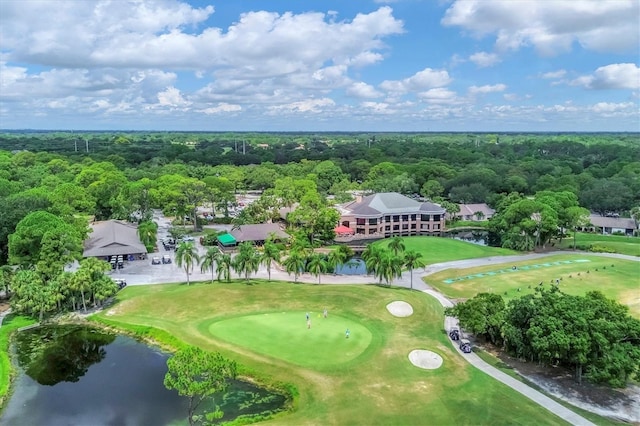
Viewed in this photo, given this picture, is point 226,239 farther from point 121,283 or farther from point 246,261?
point 246,261

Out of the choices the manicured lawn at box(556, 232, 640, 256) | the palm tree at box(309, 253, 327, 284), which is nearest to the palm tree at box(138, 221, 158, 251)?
the palm tree at box(309, 253, 327, 284)

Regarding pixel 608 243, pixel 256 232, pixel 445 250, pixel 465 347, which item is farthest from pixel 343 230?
pixel 465 347

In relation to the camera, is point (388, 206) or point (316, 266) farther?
point (388, 206)

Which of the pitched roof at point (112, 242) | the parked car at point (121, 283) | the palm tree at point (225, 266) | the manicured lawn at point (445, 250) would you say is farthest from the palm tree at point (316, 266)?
the pitched roof at point (112, 242)

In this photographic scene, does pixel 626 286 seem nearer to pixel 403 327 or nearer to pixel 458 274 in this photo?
pixel 458 274

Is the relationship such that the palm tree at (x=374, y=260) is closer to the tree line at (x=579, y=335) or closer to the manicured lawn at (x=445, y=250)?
the manicured lawn at (x=445, y=250)
